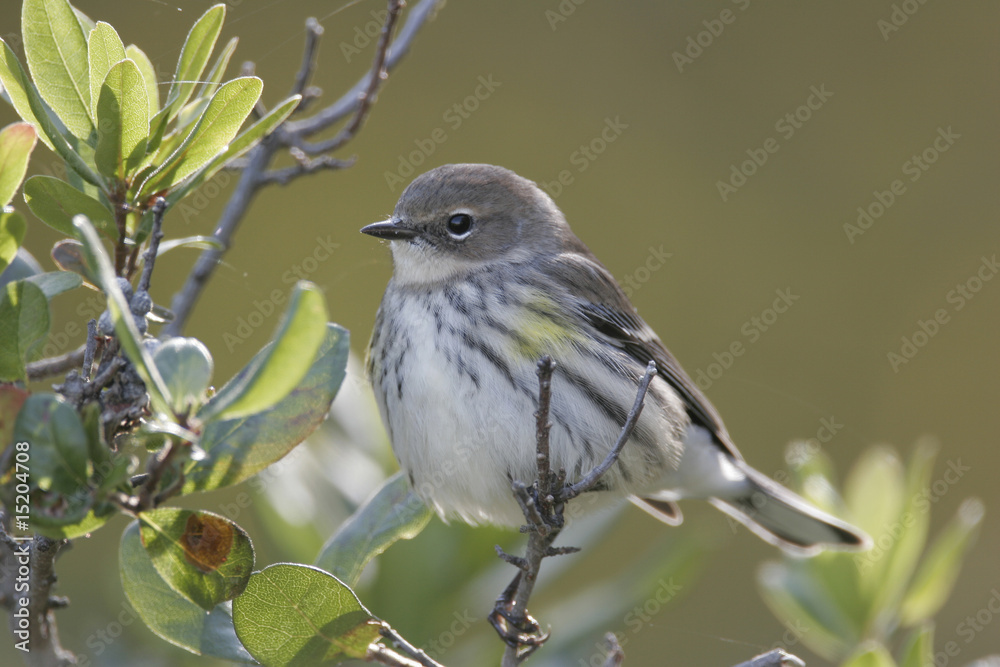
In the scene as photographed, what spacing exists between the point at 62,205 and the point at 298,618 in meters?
0.70

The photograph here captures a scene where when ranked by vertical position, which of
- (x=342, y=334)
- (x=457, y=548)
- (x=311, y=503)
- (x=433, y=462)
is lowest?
(x=311, y=503)

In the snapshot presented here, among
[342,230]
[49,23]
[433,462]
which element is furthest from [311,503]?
[342,230]

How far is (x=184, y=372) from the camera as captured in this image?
0.99 meters

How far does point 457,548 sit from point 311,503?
0.42 metres

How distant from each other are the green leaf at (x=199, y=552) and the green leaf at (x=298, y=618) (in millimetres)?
52

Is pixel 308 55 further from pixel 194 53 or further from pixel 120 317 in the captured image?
pixel 120 317

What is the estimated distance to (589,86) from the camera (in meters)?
5.41

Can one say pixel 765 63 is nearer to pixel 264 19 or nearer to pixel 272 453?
pixel 264 19

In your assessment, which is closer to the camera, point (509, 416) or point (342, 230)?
point (509, 416)
